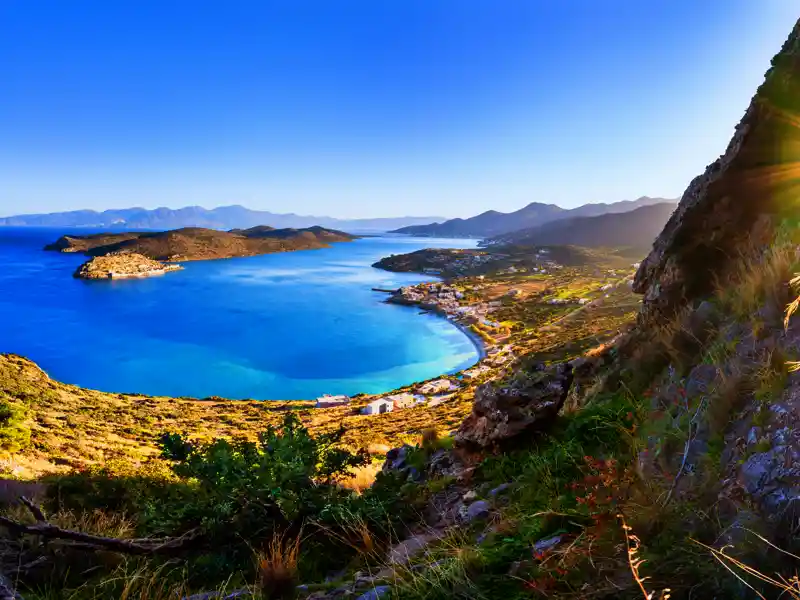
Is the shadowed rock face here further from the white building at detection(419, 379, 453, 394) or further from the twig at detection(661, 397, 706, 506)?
the white building at detection(419, 379, 453, 394)

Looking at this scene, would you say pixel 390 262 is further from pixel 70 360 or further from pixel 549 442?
pixel 549 442

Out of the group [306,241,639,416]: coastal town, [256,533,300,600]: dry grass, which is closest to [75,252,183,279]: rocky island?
[306,241,639,416]: coastal town

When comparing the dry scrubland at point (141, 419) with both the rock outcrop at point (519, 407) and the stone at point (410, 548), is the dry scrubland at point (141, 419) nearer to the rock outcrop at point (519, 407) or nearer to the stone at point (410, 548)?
the rock outcrop at point (519, 407)

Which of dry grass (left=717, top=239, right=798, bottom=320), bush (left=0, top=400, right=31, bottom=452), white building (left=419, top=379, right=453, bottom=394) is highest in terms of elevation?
dry grass (left=717, top=239, right=798, bottom=320)

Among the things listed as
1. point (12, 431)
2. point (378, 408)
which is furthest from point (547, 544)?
point (378, 408)

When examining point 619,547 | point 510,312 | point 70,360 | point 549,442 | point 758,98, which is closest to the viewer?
point 619,547

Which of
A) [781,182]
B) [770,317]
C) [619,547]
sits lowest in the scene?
[619,547]

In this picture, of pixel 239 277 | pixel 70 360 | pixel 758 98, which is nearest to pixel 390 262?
pixel 239 277
